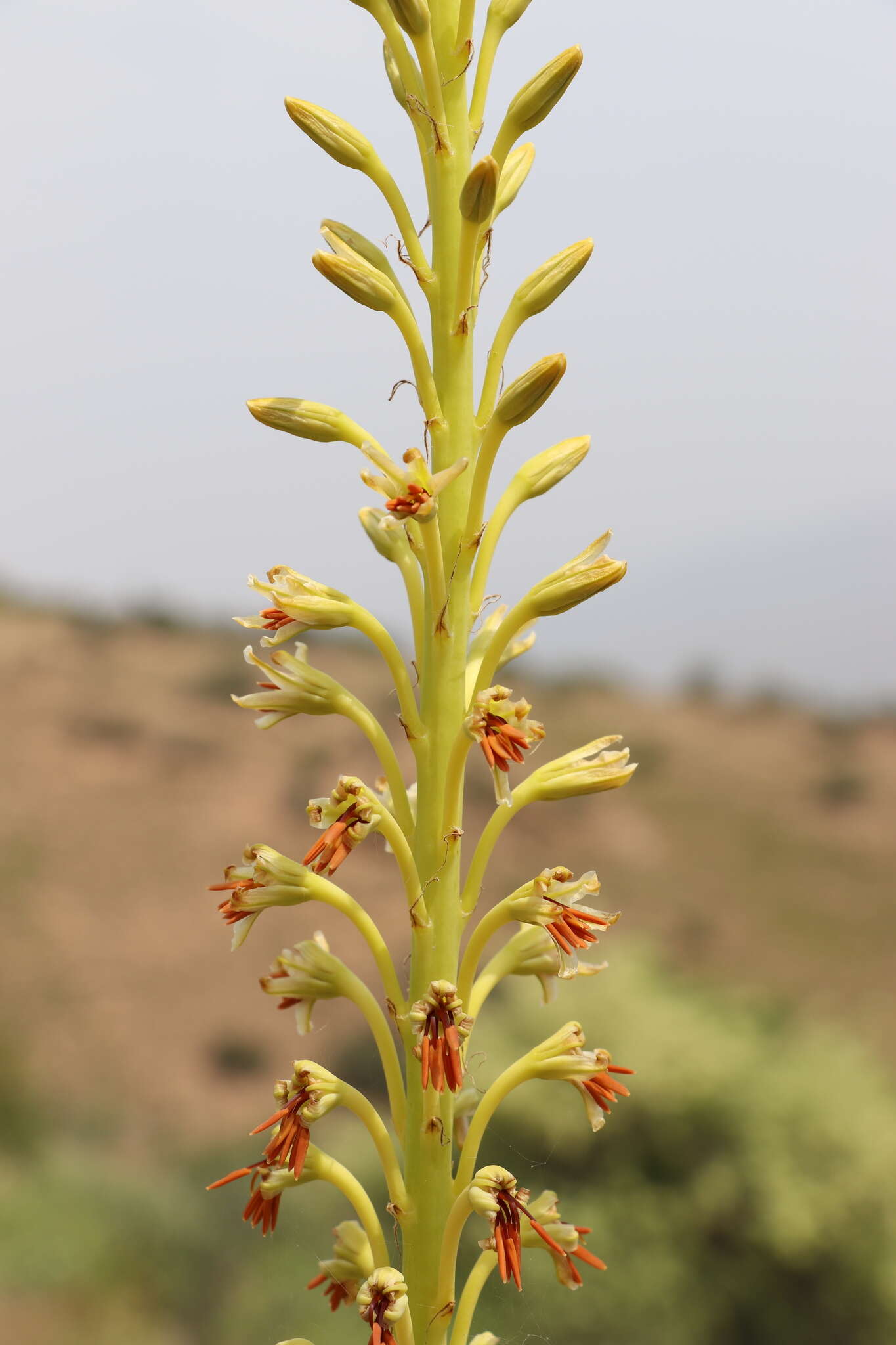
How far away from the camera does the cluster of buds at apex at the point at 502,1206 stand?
122 inches

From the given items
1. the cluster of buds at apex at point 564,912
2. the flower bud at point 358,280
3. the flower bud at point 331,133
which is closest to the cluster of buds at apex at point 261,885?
the cluster of buds at apex at point 564,912

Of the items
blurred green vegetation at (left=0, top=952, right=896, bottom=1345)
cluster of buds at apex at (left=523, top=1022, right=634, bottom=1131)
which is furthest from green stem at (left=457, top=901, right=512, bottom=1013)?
blurred green vegetation at (left=0, top=952, right=896, bottom=1345)

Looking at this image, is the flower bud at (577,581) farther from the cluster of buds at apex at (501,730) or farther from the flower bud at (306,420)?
the flower bud at (306,420)

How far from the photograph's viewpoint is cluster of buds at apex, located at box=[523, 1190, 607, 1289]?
133 inches

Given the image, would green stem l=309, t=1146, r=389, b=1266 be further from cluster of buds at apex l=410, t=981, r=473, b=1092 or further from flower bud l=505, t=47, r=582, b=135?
flower bud l=505, t=47, r=582, b=135

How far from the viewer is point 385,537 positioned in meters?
3.66

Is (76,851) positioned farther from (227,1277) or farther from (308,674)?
(308,674)

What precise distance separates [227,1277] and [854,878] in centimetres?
2430

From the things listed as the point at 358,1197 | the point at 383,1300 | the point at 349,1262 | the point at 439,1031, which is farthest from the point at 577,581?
the point at 349,1262

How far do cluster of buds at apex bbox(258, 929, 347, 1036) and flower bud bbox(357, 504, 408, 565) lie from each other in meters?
1.31

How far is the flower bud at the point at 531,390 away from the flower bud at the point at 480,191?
18.5 inches

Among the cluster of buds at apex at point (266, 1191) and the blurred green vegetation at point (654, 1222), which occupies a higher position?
the cluster of buds at apex at point (266, 1191)

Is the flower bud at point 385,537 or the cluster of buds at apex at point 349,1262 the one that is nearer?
the cluster of buds at apex at point 349,1262

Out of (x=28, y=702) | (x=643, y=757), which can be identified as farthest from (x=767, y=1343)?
(x=28, y=702)
